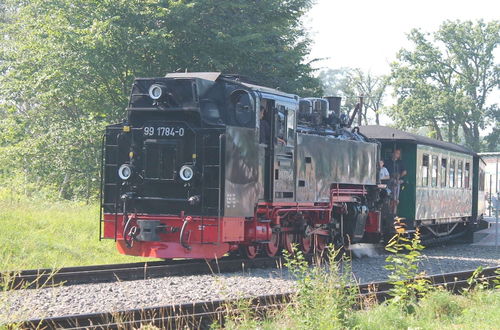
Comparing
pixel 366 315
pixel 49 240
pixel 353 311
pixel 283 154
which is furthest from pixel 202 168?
pixel 49 240

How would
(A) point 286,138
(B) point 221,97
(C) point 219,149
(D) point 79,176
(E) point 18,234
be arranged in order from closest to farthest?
(C) point 219,149, (B) point 221,97, (A) point 286,138, (E) point 18,234, (D) point 79,176

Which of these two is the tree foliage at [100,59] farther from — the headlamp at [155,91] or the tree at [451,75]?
the tree at [451,75]

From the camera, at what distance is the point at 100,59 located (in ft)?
75.5

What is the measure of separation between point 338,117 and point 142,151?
577 centimetres

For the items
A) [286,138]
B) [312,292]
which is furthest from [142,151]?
[312,292]

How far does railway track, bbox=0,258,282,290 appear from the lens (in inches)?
416

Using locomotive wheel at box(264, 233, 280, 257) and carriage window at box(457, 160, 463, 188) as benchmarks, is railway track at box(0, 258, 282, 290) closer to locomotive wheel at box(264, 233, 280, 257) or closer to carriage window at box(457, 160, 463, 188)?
locomotive wheel at box(264, 233, 280, 257)

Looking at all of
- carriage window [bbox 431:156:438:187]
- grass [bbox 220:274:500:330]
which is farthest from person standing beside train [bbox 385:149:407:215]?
grass [bbox 220:274:500:330]

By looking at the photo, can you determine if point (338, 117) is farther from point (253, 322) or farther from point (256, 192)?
point (253, 322)

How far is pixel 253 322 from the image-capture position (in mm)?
7395

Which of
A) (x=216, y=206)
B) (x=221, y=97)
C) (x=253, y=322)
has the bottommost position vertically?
(x=253, y=322)

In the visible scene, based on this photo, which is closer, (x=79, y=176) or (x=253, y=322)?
(x=253, y=322)

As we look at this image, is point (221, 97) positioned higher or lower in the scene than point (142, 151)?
higher

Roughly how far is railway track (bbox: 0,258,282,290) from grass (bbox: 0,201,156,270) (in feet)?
3.31
